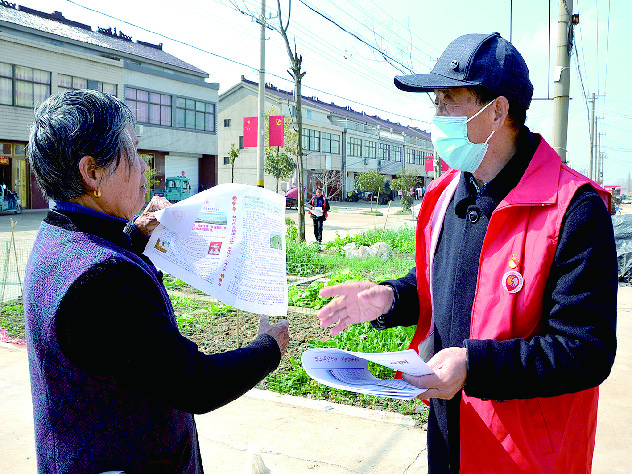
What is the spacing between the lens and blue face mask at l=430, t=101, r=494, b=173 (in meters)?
1.71

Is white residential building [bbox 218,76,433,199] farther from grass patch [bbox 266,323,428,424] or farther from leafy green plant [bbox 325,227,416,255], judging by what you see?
grass patch [bbox 266,323,428,424]

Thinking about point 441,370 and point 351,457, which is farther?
point 351,457

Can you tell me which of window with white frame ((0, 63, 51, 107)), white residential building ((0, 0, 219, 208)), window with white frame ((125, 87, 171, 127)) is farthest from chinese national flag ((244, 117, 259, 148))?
window with white frame ((125, 87, 171, 127))

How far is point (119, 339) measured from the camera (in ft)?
3.94

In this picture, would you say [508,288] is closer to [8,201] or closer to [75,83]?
[8,201]

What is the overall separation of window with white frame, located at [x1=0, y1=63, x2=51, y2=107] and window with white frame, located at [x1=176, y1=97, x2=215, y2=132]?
9064mm

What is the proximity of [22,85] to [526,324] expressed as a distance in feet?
97.1

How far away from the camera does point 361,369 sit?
5.25 ft

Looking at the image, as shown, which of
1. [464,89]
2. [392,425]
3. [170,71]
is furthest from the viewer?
[170,71]

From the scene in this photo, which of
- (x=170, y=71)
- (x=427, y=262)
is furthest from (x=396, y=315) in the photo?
(x=170, y=71)

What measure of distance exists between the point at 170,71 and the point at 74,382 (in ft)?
119

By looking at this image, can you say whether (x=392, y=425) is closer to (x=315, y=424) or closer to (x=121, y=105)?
(x=315, y=424)

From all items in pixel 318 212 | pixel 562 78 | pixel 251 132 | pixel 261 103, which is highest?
pixel 261 103

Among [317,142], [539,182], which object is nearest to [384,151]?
[317,142]
